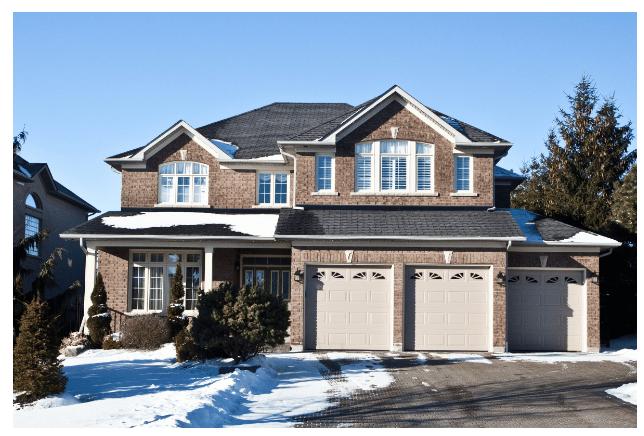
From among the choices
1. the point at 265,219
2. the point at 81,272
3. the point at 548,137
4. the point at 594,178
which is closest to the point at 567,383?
the point at 265,219

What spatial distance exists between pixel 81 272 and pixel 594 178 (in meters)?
22.8

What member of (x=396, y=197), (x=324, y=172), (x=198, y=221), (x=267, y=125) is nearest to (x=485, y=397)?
(x=396, y=197)

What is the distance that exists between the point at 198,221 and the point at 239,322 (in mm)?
6890

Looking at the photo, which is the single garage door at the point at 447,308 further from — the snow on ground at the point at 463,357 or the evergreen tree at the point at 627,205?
the evergreen tree at the point at 627,205

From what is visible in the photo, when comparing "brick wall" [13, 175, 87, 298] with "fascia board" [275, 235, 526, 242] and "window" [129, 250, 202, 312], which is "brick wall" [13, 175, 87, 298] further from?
"fascia board" [275, 235, 526, 242]

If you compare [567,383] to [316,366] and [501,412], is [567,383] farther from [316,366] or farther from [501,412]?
[316,366]

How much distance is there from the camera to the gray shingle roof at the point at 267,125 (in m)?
22.1

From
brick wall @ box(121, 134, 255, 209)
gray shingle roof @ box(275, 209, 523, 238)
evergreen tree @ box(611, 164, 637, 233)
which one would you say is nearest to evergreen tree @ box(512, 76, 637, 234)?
evergreen tree @ box(611, 164, 637, 233)

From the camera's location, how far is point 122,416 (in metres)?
8.70

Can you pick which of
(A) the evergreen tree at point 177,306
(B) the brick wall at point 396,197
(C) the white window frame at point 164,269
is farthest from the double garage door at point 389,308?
(C) the white window frame at point 164,269

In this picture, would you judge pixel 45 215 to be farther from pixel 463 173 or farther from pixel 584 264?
pixel 584 264

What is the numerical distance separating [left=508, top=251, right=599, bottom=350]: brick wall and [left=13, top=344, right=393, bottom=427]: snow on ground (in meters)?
5.41

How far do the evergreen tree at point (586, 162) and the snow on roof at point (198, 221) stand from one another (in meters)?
11.3

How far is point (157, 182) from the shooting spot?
826 inches
